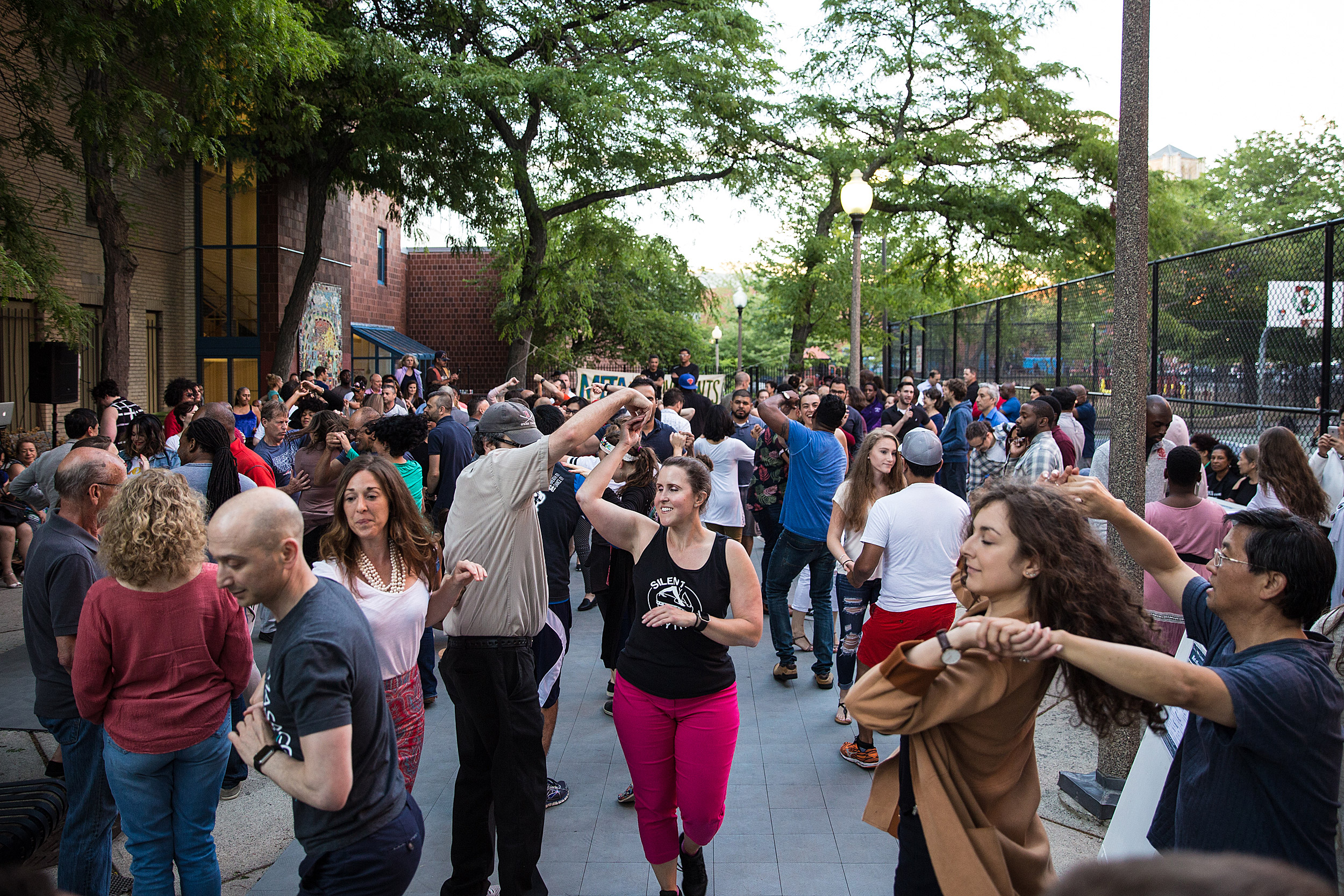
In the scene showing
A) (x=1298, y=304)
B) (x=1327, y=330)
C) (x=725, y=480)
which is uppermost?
(x=1298, y=304)

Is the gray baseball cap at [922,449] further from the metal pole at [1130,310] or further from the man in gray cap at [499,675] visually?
the man in gray cap at [499,675]

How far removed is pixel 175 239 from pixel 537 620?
70.6 feet

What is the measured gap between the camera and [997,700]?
233 cm

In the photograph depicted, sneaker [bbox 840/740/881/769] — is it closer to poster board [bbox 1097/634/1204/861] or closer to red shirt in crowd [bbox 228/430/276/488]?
poster board [bbox 1097/634/1204/861]

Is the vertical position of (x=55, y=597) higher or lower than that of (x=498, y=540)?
lower

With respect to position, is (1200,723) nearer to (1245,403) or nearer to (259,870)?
(259,870)

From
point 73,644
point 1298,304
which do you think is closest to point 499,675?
point 73,644

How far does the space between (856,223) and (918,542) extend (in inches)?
259

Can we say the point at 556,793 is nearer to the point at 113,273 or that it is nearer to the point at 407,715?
the point at 407,715

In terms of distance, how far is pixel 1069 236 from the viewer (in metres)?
20.8

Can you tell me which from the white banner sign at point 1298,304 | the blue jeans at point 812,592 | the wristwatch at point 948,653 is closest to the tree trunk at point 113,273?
the blue jeans at point 812,592

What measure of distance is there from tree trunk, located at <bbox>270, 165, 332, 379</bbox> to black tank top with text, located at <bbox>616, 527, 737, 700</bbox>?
54.2 ft

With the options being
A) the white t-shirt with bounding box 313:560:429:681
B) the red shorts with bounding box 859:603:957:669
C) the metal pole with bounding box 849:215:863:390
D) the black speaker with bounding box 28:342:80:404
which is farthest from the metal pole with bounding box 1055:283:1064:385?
the black speaker with bounding box 28:342:80:404

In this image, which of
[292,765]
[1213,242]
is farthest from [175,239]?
[1213,242]
